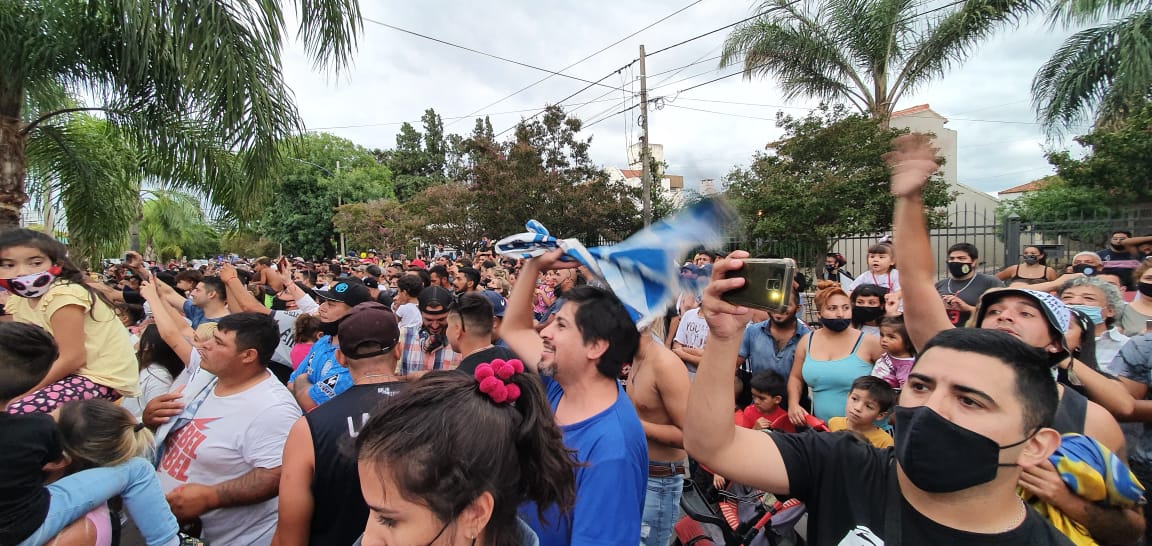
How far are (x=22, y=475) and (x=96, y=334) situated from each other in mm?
1632

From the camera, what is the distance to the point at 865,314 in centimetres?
434

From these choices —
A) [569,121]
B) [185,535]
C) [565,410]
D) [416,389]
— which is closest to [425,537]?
[416,389]

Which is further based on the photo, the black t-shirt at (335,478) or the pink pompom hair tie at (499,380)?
the black t-shirt at (335,478)

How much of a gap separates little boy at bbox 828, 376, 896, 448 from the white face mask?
4.42m

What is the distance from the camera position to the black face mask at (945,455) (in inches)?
54.3

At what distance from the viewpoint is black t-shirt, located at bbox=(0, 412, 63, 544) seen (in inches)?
69.4

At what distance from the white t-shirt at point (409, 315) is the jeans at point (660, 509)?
354 cm

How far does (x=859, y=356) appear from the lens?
3.76 metres

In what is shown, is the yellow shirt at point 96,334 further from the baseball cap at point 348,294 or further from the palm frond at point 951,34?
the palm frond at point 951,34

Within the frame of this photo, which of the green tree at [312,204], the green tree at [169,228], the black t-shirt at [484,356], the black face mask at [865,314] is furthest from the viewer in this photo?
the green tree at [312,204]

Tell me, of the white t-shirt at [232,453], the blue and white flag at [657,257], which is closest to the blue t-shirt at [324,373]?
the white t-shirt at [232,453]

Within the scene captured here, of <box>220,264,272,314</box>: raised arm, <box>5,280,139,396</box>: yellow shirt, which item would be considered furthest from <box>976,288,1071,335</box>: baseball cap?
<box>220,264,272,314</box>: raised arm

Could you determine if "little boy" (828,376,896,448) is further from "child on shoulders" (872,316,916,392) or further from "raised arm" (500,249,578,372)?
"raised arm" (500,249,578,372)

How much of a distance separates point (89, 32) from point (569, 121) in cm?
1572
